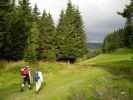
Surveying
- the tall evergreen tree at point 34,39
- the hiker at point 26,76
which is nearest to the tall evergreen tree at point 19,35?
the tall evergreen tree at point 34,39

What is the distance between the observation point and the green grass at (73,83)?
27469 mm

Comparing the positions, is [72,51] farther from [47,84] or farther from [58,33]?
[47,84]

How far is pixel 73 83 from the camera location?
3156cm

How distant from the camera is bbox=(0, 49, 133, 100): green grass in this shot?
27.5 m

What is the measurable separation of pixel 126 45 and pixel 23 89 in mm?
61147

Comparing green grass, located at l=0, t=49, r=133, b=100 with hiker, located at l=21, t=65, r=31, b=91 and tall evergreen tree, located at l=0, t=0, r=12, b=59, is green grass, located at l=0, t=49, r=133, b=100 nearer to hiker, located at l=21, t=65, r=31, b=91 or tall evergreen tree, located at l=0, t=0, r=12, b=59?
hiker, located at l=21, t=65, r=31, b=91

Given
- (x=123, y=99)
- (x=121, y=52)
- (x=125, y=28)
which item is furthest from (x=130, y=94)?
(x=125, y=28)

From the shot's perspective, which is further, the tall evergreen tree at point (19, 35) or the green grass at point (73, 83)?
the tall evergreen tree at point (19, 35)

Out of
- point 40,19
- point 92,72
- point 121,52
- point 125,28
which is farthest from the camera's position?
point 40,19

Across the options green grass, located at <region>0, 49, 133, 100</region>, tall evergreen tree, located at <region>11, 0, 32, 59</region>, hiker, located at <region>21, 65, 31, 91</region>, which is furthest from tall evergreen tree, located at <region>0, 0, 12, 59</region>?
hiker, located at <region>21, 65, 31, 91</region>

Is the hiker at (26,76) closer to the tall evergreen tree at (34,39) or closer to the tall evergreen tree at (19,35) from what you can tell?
the tall evergreen tree at (19,35)

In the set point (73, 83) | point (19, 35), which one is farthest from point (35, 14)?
point (73, 83)

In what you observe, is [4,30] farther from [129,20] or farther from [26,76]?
[129,20]

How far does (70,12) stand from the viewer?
96.2 m
